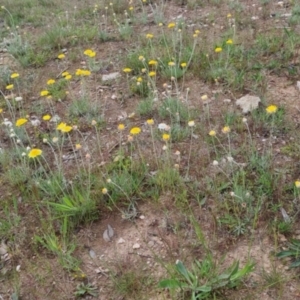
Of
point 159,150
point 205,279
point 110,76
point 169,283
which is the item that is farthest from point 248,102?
point 169,283

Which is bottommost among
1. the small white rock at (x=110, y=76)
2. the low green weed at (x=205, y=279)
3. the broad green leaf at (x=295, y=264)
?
the broad green leaf at (x=295, y=264)

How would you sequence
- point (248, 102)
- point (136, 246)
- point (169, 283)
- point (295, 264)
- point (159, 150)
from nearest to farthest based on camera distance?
point (169, 283)
point (295, 264)
point (136, 246)
point (159, 150)
point (248, 102)

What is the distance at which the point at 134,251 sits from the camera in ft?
9.26

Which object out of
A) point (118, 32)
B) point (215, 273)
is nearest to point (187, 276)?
point (215, 273)

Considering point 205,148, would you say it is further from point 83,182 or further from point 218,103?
point 83,182

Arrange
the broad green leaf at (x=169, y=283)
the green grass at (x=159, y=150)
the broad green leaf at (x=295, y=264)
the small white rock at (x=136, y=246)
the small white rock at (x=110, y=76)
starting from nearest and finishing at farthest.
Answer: the broad green leaf at (x=169, y=283)
the broad green leaf at (x=295, y=264)
the green grass at (x=159, y=150)
the small white rock at (x=136, y=246)
the small white rock at (x=110, y=76)

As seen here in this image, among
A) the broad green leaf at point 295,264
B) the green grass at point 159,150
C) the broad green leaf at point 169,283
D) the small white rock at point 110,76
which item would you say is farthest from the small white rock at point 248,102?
the broad green leaf at point 169,283

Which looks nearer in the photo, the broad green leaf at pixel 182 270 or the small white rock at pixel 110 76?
the broad green leaf at pixel 182 270

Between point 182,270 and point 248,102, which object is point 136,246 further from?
point 248,102

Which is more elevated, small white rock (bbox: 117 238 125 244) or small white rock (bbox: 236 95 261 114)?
small white rock (bbox: 236 95 261 114)

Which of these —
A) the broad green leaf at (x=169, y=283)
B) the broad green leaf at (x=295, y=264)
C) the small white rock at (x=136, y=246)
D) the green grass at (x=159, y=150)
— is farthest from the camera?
the small white rock at (x=136, y=246)

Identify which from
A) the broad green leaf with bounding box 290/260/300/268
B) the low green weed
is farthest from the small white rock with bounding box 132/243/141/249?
the broad green leaf with bounding box 290/260/300/268

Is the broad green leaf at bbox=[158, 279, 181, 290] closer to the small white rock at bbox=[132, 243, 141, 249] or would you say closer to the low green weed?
the low green weed

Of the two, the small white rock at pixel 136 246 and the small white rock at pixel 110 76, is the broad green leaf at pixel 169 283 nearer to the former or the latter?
the small white rock at pixel 136 246
